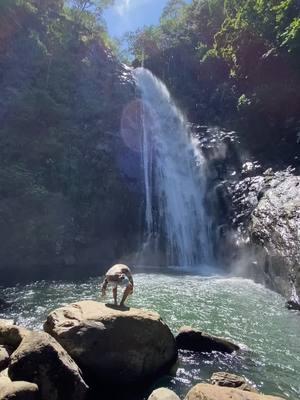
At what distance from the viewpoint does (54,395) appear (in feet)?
24.8

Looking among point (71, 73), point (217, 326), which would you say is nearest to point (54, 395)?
point (217, 326)

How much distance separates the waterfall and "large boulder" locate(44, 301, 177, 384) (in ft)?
52.7

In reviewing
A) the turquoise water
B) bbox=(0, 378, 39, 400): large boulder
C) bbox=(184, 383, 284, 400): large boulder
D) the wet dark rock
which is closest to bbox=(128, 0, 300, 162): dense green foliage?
the turquoise water

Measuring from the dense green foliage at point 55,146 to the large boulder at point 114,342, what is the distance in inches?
625

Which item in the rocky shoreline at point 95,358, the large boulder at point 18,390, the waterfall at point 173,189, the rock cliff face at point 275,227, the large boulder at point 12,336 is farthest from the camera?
the waterfall at point 173,189

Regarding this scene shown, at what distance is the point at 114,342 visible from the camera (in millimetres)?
9102

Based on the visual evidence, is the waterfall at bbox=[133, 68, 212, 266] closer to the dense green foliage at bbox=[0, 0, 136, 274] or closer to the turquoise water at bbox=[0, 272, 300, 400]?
the dense green foliage at bbox=[0, 0, 136, 274]

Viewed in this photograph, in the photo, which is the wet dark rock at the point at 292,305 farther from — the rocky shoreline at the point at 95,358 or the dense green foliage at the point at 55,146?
the dense green foliage at the point at 55,146

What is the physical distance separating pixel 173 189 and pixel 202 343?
64.3 ft

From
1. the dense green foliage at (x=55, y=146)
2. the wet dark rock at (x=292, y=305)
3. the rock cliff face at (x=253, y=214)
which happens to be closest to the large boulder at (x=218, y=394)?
the wet dark rock at (x=292, y=305)

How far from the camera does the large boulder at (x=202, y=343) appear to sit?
36.0 feet

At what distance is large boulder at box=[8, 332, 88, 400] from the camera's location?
7.58m

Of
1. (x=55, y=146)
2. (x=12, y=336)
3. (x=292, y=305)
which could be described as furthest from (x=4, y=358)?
(x=55, y=146)

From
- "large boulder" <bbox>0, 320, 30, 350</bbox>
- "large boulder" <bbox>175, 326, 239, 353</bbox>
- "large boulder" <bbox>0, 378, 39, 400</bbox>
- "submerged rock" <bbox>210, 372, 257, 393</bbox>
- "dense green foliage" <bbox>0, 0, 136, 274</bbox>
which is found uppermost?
"dense green foliage" <bbox>0, 0, 136, 274</bbox>
